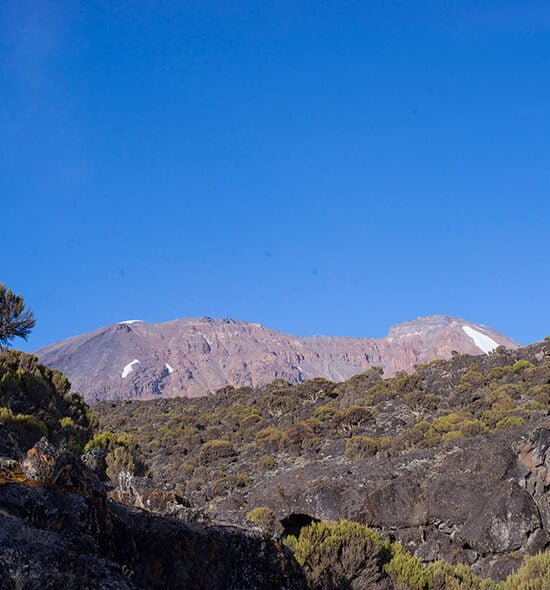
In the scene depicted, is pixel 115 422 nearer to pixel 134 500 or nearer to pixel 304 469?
pixel 304 469

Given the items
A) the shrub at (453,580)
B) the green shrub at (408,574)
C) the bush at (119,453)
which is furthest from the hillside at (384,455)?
the bush at (119,453)

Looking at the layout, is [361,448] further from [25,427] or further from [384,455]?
[25,427]

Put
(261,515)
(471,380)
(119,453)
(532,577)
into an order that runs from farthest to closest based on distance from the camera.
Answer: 1. (471,380)
2. (119,453)
3. (261,515)
4. (532,577)

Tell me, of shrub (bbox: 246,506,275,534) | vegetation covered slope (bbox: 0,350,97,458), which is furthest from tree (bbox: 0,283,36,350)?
shrub (bbox: 246,506,275,534)

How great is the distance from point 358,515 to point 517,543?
12.4ft

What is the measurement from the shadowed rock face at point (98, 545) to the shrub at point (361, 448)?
21020 millimetres

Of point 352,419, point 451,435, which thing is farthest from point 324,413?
point 451,435

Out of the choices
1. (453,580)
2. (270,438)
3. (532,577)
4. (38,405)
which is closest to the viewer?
(453,580)

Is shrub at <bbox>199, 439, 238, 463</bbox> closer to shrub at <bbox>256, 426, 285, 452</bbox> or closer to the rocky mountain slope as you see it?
shrub at <bbox>256, 426, 285, 452</bbox>

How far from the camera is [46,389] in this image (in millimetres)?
20797

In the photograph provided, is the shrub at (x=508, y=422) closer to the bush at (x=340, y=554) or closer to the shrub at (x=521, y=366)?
the shrub at (x=521, y=366)

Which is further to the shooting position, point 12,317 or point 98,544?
point 12,317

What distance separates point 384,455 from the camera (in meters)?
22.9

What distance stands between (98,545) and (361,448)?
74.4 ft
